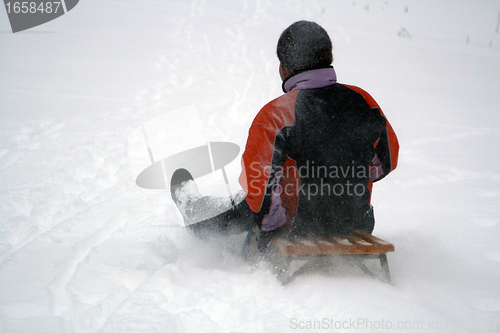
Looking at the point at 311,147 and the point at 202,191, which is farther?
the point at 202,191

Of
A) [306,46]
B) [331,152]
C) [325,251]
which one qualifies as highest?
[306,46]

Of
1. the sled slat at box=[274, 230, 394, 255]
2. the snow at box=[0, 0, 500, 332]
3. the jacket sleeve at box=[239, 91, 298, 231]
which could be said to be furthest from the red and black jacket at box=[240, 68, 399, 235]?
the snow at box=[0, 0, 500, 332]

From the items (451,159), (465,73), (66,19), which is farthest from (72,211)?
(66,19)

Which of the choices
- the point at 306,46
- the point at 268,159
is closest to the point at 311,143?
the point at 268,159

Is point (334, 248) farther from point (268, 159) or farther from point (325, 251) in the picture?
point (268, 159)

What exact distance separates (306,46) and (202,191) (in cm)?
195

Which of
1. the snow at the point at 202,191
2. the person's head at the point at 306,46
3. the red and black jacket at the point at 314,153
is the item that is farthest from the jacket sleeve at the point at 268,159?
the snow at the point at 202,191

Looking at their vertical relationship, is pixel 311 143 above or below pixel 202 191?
above

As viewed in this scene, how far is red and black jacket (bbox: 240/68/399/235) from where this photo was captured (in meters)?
1.60

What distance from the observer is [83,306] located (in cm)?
158

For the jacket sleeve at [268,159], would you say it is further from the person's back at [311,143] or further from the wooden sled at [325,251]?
the wooden sled at [325,251]

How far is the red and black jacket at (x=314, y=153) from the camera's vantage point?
1603 millimetres

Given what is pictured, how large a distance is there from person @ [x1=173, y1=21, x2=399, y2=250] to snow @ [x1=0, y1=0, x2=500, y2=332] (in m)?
0.30

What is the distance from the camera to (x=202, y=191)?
3279mm
